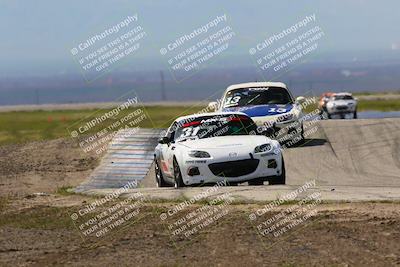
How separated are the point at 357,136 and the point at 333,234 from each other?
1522 centimetres

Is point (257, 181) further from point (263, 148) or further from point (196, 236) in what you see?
point (196, 236)

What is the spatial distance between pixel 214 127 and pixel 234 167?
5.47 ft

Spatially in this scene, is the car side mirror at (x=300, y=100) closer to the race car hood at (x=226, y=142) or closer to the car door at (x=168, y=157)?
the car door at (x=168, y=157)

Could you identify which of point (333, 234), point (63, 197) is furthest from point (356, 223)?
point (63, 197)

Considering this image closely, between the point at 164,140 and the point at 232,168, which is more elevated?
the point at 164,140

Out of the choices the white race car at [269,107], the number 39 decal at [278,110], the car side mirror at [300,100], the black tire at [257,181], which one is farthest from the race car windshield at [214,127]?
the car side mirror at [300,100]

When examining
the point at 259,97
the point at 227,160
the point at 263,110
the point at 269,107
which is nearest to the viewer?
the point at 227,160

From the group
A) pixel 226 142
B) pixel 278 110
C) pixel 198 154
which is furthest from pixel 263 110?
pixel 198 154

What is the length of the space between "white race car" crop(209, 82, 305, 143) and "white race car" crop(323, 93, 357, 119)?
24.1 meters

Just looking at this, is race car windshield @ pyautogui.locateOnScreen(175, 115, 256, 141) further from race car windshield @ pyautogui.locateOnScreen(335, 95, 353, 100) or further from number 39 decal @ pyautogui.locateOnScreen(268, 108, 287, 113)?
race car windshield @ pyautogui.locateOnScreen(335, 95, 353, 100)

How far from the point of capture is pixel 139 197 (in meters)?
14.5

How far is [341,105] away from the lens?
49.5m

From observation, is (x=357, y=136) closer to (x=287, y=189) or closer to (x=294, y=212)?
(x=287, y=189)

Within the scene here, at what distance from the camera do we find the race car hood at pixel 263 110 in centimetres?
2428
